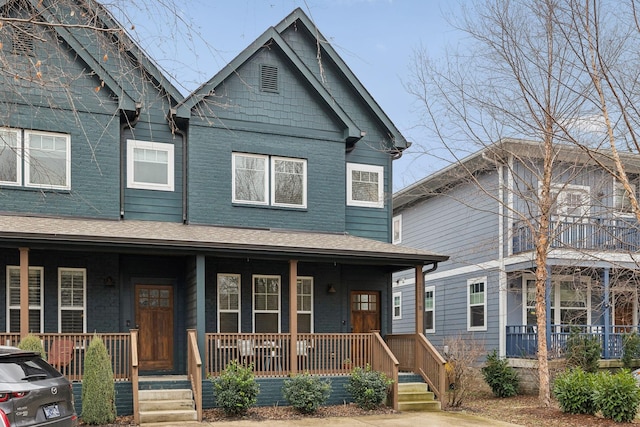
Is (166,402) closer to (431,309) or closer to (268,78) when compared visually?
(268,78)

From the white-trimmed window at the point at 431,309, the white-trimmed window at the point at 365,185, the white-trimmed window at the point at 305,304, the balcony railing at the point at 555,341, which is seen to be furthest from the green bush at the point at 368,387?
the white-trimmed window at the point at 431,309

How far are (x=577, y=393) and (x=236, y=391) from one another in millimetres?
6428

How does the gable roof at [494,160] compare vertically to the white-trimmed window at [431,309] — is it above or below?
above

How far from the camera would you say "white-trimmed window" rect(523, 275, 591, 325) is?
19.2 metres

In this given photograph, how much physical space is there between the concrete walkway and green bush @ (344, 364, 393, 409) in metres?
0.50

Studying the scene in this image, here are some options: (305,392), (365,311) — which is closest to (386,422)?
(305,392)

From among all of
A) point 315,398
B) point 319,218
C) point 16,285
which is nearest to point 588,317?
point 319,218

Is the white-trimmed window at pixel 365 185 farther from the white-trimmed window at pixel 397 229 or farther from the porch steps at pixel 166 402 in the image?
Answer: the white-trimmed window at pixel 397 229

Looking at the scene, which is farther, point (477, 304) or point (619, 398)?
point (477, 304)

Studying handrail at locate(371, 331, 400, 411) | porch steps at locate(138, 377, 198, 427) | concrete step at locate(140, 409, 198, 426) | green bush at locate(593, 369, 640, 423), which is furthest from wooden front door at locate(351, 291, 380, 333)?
green bush at locate(593, 369, 640, 423)

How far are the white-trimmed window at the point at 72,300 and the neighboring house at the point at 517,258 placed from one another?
28.2ft

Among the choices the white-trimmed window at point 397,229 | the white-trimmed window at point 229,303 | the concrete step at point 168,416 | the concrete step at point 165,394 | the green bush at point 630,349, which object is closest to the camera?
the concrete step at point 168,416

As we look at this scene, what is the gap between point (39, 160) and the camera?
14258 millimetres

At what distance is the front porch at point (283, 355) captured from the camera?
13.1m
